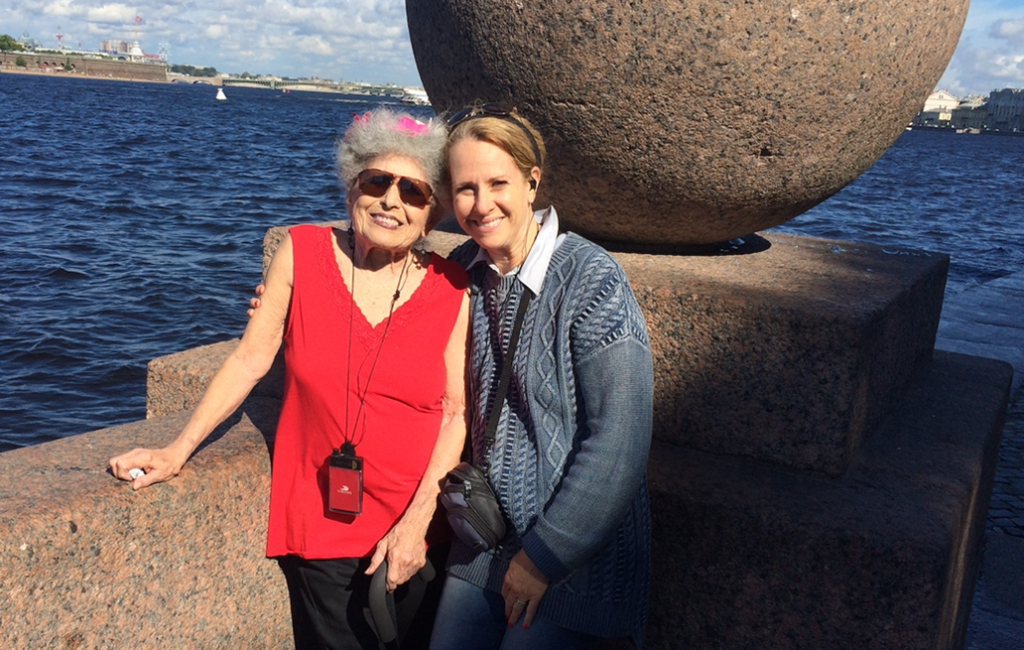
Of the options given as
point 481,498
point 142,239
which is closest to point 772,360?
point 481,498

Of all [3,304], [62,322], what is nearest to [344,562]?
[62,322]

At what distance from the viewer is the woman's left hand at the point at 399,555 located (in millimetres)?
2061

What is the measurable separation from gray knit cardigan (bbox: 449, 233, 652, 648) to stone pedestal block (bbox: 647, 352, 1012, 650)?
226 millimetres

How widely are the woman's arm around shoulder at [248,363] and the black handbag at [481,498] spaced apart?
556mm

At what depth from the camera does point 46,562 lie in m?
1.76

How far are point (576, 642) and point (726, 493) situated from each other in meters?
0.50

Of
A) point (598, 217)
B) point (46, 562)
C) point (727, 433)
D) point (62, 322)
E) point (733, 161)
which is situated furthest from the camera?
point (62, 322)

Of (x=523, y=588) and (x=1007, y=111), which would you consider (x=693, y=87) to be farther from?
(x=1007, y=111)

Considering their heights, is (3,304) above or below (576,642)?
below

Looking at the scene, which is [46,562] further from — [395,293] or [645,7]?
[645,7]

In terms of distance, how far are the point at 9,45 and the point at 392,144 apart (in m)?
156

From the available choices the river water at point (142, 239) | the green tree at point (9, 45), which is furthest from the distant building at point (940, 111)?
the green tree at point (9, 45)

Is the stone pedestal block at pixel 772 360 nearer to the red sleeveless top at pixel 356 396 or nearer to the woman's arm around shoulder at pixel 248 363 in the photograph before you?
the red sleeveless top at pixel 356 396

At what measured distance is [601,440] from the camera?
5.87ft
